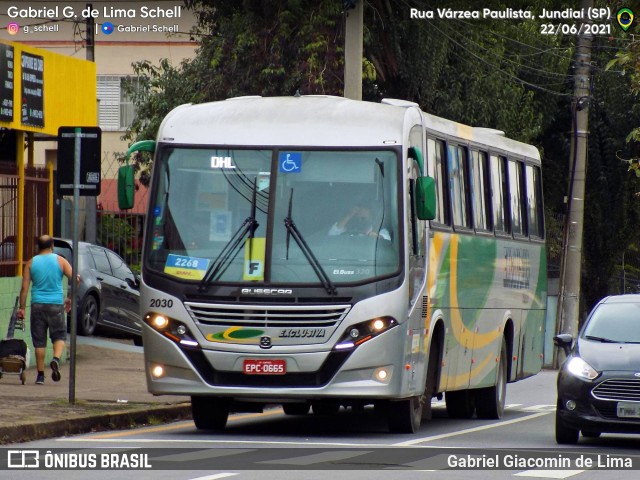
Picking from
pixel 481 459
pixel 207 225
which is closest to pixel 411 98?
pixel 207 225

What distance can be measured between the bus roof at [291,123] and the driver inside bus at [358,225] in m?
0.69

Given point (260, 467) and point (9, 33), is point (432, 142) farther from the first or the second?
point (9, 33)

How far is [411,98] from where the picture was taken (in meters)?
30.7

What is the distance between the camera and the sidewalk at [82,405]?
46.6 feet

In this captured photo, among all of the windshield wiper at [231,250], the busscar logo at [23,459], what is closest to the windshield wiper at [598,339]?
the windshield wiper at [231,250]

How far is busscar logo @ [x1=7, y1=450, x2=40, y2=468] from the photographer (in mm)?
11758

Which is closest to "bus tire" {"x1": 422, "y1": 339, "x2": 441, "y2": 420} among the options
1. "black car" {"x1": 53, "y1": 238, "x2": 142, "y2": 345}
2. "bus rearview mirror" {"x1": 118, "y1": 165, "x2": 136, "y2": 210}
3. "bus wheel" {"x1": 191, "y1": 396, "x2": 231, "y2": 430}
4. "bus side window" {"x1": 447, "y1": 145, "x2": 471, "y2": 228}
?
"bus side window" {"x1": 447, "y1": 145, "x2": 471, "y2": 228}

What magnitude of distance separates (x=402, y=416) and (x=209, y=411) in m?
1.86

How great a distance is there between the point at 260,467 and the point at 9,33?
38985 millimetres

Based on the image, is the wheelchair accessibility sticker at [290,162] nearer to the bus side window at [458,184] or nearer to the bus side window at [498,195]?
the bus side window at [458,184]

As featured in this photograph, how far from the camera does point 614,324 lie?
1551 cm

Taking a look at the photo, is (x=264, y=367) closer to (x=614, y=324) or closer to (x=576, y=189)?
(x=614, y=324)

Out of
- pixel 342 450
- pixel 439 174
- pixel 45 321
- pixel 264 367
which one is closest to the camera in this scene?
pixel 342 450

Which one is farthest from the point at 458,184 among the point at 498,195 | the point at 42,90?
the point at 42,90
